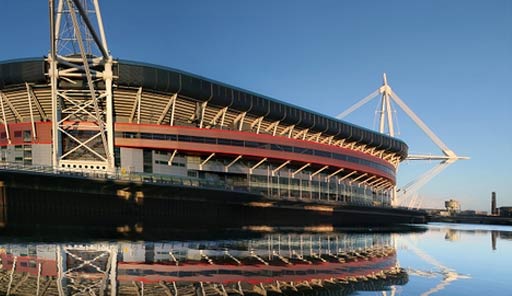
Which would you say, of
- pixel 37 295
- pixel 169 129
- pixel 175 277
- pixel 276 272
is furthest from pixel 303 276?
pixel 169 129

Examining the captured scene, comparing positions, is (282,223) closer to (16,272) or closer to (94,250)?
(94,250)

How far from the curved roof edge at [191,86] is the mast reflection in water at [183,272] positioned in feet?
124

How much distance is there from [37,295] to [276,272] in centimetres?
1040

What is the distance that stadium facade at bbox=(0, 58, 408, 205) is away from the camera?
205 ft

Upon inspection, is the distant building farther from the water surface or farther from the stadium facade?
the water surface

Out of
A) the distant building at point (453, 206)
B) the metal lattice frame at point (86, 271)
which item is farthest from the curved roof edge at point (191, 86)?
the distant building at point (453, 206)

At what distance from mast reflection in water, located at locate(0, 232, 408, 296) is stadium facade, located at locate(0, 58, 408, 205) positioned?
2988cm

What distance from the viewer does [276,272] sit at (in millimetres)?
21266

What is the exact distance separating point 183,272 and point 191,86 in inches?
1939

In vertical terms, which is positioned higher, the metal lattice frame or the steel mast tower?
the steel mast tower

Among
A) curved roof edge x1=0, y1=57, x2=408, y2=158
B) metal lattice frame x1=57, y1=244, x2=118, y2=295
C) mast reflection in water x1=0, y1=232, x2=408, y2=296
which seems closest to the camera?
metal lattice frame x1=57, y1=244, x2=118, y2=295

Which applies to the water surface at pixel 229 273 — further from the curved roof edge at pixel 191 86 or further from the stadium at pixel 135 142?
the curved roof edge at pixel 191 86

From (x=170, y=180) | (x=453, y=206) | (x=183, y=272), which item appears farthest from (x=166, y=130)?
(x=453, y=206)

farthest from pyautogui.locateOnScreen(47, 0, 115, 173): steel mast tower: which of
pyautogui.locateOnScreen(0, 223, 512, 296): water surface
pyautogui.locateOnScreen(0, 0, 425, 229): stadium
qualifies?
pyautogui.locateOnScreen(0, 223, 512, 296): water surface
